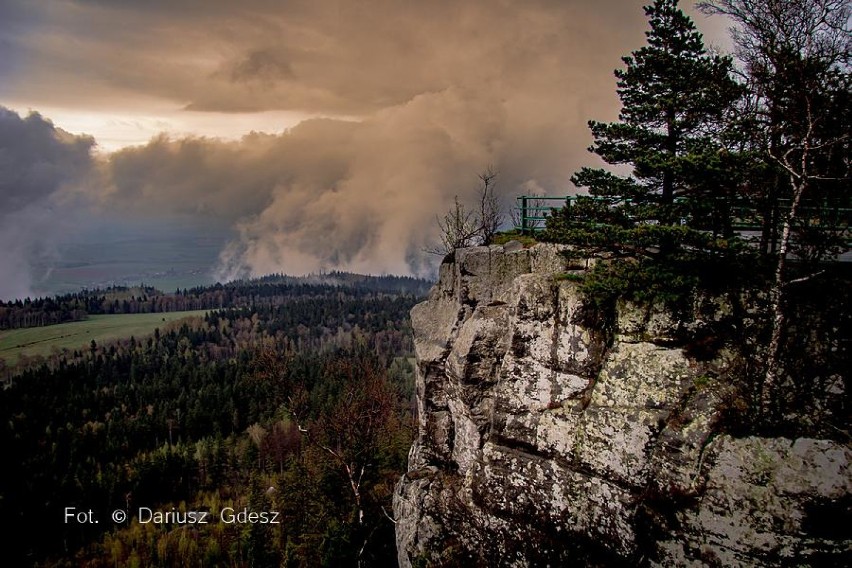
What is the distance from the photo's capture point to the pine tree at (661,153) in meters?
14.3

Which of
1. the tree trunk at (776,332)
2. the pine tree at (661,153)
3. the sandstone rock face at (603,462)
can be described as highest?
the pine tree at (661,153)

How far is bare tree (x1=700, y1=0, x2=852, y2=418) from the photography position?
1292cm

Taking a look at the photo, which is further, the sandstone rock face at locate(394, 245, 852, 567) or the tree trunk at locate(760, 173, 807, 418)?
the tree trunk at locate(760, 173, 807, 418)

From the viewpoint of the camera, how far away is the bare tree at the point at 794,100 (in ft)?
42.4

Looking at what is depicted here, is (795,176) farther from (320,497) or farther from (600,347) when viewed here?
(320,497)

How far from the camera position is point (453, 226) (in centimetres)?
3412

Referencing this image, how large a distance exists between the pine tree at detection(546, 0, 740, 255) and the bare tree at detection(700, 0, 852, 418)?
1.04 metres

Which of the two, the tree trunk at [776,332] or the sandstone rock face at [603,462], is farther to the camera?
the tree trunk at [776,332]

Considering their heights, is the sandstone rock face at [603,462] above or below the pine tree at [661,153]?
below

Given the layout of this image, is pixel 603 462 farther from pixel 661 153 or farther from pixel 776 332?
pixel 661 153

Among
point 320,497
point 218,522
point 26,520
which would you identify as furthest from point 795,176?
point 26,520

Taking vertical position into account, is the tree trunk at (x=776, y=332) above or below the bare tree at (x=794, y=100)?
below

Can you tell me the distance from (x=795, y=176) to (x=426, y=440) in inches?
714

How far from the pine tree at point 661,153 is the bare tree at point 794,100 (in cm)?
104
